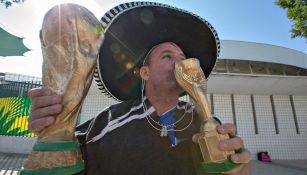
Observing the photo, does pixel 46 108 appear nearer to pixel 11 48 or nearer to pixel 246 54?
pixel 11 48

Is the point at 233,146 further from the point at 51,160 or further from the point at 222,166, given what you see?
the point at 51,160

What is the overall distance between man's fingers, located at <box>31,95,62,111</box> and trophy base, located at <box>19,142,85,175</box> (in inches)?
3.7

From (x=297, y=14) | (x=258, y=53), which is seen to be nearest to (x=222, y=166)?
(x=297, y=14)

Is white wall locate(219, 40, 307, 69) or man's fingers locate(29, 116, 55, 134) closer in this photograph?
man's fingers locate(29, 116, 55, 134)

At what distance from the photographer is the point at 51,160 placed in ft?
1.61

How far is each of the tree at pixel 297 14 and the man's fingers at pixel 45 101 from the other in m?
6.82

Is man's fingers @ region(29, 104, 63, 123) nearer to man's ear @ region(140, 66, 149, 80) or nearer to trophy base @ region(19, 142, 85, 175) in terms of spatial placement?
trophy base @ region(19, 142, 85, 175)

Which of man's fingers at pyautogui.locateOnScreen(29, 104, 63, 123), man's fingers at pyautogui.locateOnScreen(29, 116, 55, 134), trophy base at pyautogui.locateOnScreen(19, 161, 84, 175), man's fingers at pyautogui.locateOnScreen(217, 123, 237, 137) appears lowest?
trophy base at pyautogui.locateOnScreen(19, 161, 84, 175)

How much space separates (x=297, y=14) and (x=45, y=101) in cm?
696

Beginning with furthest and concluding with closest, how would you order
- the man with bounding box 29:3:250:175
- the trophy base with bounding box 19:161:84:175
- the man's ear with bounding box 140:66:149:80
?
the man's ear with bounding box 140:66:149:80
the man with bounding box 29:3:250:175
the trophy base with bounding box 19:161:84:175

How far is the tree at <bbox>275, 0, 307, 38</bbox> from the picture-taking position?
5.84 metres

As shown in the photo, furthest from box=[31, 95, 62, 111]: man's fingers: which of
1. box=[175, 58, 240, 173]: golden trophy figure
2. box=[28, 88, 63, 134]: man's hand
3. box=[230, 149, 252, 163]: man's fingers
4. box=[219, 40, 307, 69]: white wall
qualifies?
box=[219, 40, 307, 69]: white wall

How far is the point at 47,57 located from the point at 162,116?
0.77 m

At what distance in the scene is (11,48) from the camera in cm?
330
